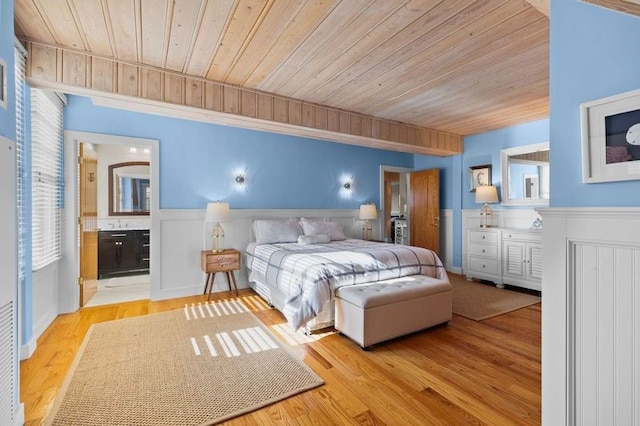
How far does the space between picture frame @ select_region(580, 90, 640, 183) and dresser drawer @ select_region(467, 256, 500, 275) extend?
12.5ft

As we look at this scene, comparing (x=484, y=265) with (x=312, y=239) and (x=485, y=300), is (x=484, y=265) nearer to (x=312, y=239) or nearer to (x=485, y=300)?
(x=485, y=300)

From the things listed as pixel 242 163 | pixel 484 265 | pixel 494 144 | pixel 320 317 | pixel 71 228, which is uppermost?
pixel 494 144

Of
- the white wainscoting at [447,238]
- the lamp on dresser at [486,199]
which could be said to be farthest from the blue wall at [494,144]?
the white wainscoting at [447,238]

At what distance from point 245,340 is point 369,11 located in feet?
9.18

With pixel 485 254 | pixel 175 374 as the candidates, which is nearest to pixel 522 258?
pixel 485 254

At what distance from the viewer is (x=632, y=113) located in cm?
112

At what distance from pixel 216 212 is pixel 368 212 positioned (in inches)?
104

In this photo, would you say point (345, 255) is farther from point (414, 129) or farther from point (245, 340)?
point (414, 129)

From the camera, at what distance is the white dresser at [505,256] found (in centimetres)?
408

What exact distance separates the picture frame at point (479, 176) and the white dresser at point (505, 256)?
0.82 meters

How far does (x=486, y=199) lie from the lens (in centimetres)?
472

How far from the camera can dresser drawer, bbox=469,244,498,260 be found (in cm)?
457

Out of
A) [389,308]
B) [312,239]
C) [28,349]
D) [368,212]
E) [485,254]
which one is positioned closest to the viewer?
[28,349]

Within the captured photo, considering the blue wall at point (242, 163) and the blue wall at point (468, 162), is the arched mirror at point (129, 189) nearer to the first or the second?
the blue wall at point (242, 163)
